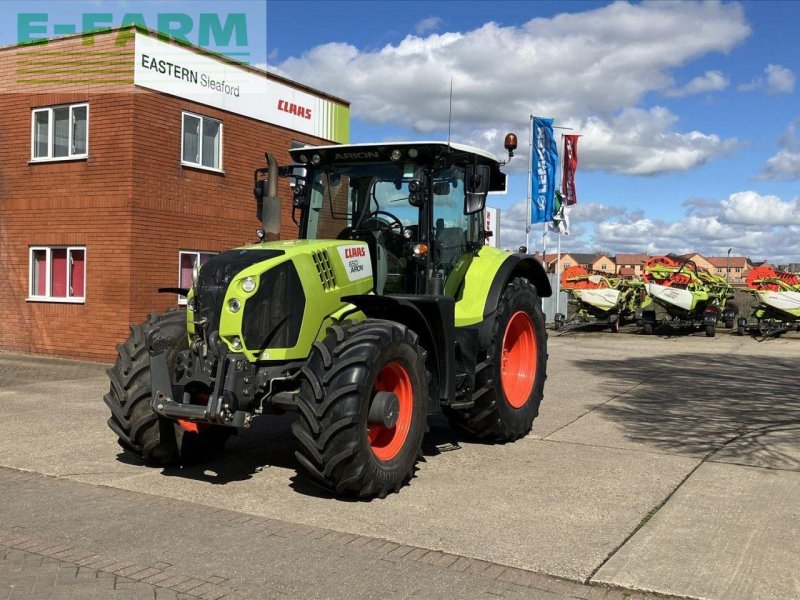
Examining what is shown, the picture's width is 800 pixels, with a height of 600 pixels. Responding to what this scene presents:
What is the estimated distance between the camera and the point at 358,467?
5.23 m

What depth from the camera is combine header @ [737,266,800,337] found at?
66.6 ft

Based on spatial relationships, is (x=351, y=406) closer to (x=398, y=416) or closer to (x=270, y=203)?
(x=398, y=416)

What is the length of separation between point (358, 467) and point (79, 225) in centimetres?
1040

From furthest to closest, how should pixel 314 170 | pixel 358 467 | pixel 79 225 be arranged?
1. pixel 79 225
2. pixel 314 170
3. pixel 358 467

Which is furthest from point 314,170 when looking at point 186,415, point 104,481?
point 104,481

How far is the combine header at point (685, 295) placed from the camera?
20.6 m

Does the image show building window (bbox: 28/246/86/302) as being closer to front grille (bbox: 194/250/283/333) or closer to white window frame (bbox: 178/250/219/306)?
white window frame (bbox: 178/250/219/306)

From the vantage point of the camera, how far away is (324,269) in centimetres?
595

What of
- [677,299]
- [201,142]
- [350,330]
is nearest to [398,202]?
[350,330]

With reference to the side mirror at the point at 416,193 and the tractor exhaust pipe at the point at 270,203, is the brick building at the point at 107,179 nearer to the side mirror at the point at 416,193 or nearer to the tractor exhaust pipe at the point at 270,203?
the tractor exhaust pipe at the point at 270,203

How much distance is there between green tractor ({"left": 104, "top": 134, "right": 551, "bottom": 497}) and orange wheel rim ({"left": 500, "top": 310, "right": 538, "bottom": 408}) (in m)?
0.06

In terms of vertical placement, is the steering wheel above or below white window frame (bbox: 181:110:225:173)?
below

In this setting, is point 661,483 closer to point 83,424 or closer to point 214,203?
point 83,424

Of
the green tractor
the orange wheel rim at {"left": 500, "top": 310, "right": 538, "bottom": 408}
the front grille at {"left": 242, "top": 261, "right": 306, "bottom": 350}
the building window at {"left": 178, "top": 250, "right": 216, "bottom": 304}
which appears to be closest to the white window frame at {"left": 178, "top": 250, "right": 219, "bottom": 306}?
the building window at {"left": 178, "top": 250, "right": 216, "bottom": 304}
